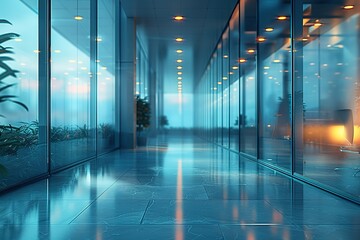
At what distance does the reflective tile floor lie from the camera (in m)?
3.24

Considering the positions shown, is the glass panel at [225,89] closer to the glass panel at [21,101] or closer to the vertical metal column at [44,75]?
the vertical metal column at [44,75]

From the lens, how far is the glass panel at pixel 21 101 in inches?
212

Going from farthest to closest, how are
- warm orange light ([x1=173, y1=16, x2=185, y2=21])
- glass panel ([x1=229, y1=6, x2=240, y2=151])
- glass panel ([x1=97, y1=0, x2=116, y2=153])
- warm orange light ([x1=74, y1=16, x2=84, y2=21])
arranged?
warm orange light ([x1=173, y1=16, x2=185, y2=21]) → glass panel ([x1=229, y1=6, x2=240, y2=151]) → glass panel ([x1=97, y1=0, x2=116, y2=153]) → warm orange light ([x1=74, y1=16, x2=84, y2=21])

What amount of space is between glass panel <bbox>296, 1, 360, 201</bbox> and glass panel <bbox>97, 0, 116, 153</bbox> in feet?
21.4

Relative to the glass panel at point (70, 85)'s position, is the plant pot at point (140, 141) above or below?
below

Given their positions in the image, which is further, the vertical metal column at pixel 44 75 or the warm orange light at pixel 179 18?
the warm orange light at pixel 179 18

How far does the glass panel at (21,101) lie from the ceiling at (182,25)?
6137mm

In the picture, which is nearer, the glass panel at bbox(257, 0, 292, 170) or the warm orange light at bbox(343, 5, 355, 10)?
the warm orange light at bbox(343, 5, 355, 10)

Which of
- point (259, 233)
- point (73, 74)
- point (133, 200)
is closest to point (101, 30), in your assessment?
point (73, 74)

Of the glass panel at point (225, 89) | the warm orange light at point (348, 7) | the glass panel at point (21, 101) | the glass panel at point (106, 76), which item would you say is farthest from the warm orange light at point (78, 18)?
the glass panel at point (225, 89)

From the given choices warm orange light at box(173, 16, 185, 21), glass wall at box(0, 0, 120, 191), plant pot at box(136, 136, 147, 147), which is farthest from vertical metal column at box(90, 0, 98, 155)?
plant pot at box(136, 136, 147, 147)

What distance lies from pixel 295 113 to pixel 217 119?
11.6m

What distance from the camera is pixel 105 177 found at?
666 cm

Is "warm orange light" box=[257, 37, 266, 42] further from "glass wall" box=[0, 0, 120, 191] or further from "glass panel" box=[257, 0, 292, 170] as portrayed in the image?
"glass wall" box=[0, 0, 120, 191]
